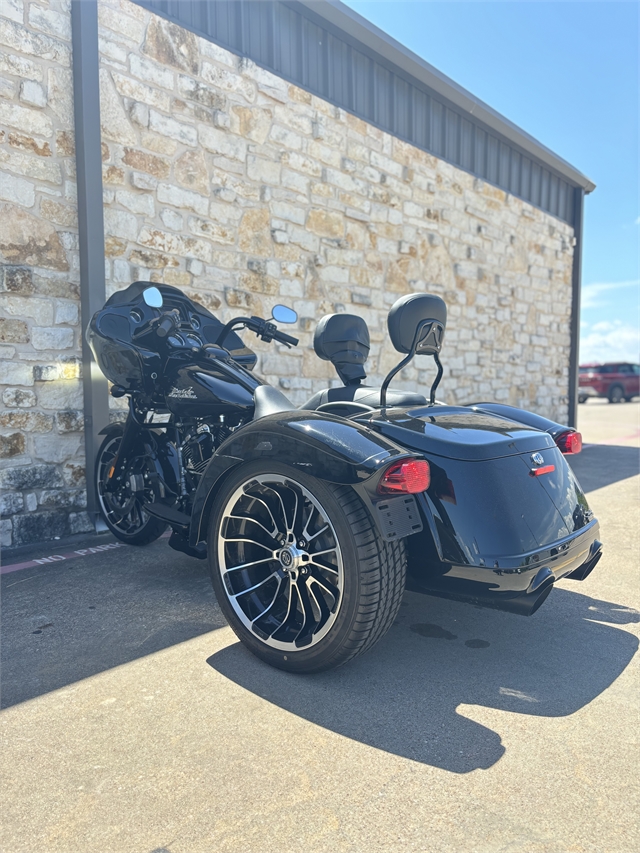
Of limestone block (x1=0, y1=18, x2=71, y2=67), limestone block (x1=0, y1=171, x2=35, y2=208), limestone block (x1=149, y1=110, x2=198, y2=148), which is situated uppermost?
limestone block (x1=0, y1=18, x2=71, y2=67)

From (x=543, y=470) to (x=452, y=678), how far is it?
0.84 metres

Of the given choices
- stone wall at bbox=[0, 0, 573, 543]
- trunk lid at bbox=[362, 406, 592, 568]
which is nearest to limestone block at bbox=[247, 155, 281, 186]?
stone wall at bbox=[0, 0, 573, 543]

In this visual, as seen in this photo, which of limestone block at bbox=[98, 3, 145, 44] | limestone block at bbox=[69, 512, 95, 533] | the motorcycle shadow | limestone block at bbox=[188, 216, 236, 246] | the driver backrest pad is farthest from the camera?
limestone block at bbox=[188, 216, 236, 246]

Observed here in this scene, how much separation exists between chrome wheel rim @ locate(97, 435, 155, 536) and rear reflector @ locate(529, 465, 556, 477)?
7.49ft

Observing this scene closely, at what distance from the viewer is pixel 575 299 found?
39.9ft

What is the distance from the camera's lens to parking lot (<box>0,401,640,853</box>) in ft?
4.99

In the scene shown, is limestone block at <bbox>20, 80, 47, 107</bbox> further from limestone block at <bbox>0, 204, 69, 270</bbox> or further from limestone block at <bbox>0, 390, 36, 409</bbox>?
limestone block at <bbox>0, 390, 36, 409</bbox>

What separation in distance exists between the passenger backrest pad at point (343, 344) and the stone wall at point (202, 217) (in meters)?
2.23

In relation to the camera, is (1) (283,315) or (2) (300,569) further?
(1) (283,315)

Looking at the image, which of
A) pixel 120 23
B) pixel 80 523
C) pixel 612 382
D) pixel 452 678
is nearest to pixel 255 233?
pixel 120 23

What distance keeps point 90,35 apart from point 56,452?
298 cm

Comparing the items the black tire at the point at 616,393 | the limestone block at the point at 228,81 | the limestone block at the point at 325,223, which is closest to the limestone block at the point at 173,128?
the limestone block at the point at 228,81

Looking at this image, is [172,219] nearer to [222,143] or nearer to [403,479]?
[222,143]

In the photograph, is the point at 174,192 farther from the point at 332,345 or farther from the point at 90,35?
the point at 332,345
